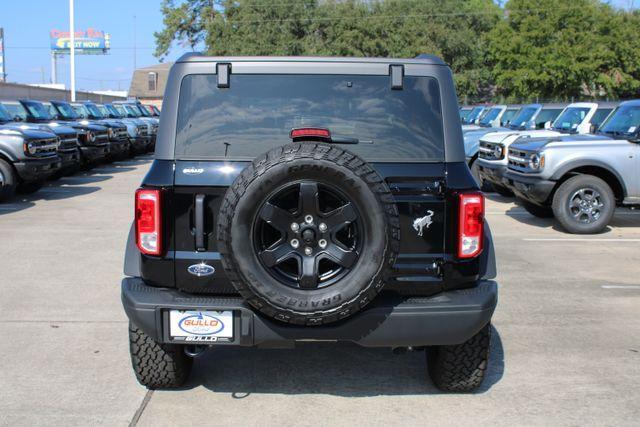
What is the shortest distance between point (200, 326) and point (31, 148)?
1045 cm

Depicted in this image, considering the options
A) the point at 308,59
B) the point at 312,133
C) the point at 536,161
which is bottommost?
the point at 536,161

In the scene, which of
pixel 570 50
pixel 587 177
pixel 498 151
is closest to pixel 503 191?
pixel 498 151

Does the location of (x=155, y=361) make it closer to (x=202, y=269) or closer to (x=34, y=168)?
(x=202, y=269)

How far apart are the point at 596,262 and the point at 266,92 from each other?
5.87 meters

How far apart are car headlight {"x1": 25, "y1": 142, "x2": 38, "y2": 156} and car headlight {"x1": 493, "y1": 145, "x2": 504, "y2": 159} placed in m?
7.94

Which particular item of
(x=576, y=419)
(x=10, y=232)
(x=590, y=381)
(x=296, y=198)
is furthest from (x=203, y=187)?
(x=10, y=232)

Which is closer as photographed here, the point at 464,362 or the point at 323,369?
the point at 464,362

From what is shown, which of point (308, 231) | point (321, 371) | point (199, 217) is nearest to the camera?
point (308, 231)

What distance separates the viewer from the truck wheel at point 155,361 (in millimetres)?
4516

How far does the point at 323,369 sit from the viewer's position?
5148 millimetres

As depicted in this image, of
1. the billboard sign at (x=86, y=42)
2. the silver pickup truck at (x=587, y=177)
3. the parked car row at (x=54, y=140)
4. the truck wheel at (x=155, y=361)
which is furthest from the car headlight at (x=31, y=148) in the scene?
the billboard sign at (x=86, y=42)

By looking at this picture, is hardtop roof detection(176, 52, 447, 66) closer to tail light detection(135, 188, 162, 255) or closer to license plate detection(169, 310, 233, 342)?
tail light detection(135, 188, 162, 255)

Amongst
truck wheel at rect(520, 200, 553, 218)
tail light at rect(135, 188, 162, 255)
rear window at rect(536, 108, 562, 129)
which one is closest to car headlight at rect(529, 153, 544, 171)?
truck wheel at rect(520, 200, 553, 218)

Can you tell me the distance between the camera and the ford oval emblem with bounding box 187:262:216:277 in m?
4.13
